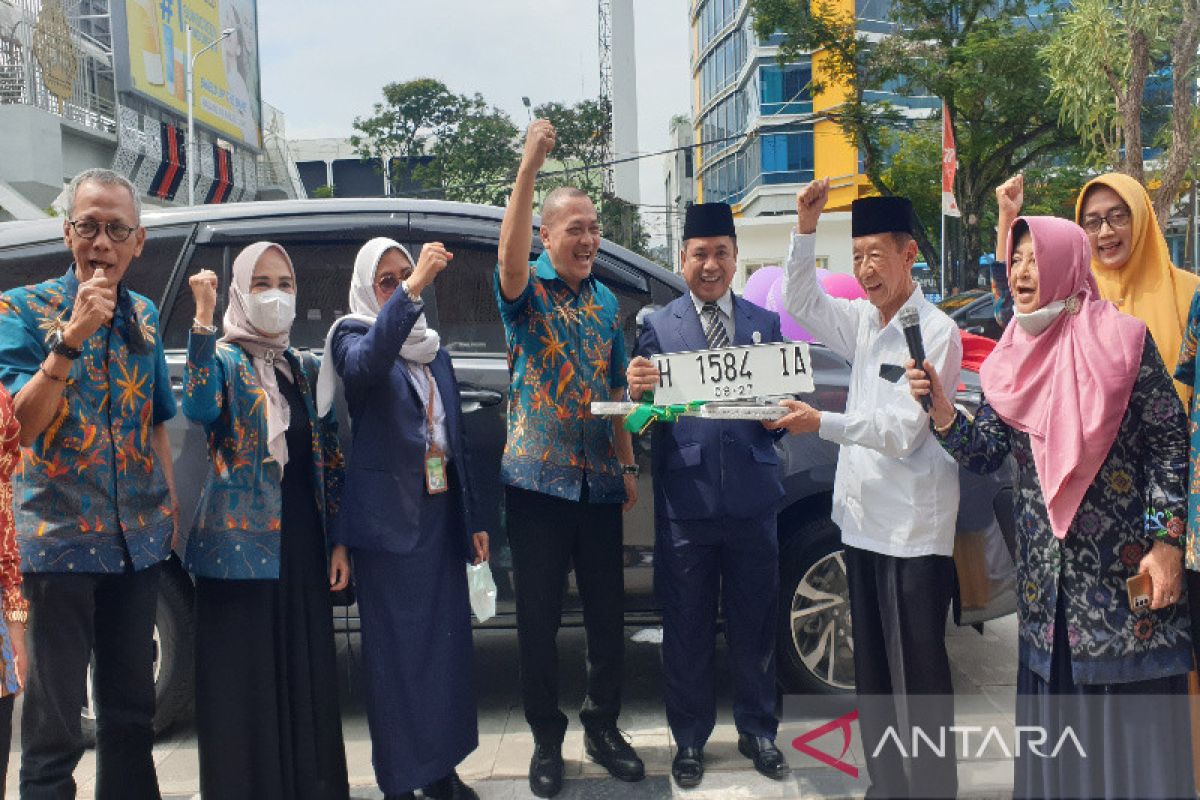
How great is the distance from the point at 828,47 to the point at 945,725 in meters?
20.5

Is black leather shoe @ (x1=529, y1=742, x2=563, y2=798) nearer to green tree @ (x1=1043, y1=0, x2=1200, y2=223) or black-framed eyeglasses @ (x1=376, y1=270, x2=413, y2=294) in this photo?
black-framed eyeglasses @ (x1=376, y1=270, x2=413, y2=294)

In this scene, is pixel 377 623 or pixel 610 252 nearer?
pixel 377 623

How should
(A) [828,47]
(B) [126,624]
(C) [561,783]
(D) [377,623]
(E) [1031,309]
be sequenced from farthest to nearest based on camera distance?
(A) [828,47]
(C) [561,783]
(D) [377,623]
(B) [126,624]
(E) [1031,309]

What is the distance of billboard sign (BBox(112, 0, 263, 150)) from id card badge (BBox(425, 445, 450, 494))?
31442 mm

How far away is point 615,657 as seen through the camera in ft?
11.2

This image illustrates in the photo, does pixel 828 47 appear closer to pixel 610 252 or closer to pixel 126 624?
pixel 610 252

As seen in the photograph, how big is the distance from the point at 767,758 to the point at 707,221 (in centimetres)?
180

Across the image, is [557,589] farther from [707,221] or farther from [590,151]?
[590,151]

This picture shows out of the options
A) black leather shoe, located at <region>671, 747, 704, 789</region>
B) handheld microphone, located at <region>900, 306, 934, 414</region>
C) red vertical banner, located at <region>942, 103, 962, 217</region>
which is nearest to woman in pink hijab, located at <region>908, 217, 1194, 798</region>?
handheld microphone, located at <region>900, 306, 934, 414</region>

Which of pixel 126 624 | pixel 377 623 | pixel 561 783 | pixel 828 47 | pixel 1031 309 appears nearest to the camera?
pixel 1031 309

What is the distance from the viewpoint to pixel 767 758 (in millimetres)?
3381

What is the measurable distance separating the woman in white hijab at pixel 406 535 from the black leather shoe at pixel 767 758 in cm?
98

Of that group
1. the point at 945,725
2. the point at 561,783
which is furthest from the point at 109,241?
the point at 945,725
